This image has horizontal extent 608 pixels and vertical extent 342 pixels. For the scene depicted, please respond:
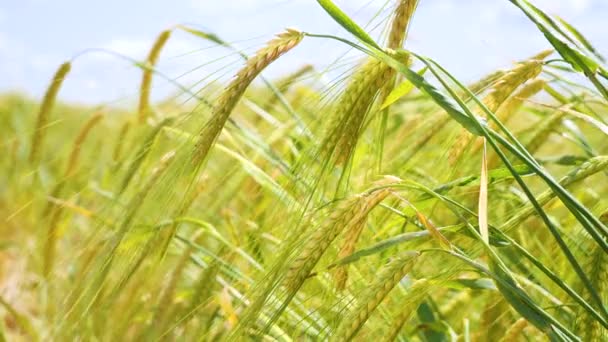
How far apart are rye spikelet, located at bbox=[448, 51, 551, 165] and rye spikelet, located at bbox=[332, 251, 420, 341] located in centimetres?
31

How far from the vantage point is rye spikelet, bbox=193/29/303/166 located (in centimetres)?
103

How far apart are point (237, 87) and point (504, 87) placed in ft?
1.33

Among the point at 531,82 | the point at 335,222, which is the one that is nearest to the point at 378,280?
the point at 335,222

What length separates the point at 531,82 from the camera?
1.51 metres

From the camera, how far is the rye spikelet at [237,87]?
1025 millimetres

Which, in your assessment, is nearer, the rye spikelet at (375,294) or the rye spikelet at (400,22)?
the rye spikelet at (375,294)

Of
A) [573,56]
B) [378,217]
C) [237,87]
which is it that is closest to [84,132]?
[378,217]

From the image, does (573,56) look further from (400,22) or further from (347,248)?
(347,248)

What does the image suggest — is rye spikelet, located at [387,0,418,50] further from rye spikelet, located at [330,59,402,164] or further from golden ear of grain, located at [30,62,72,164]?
golden ear of grain, located at [30,62,72,164]

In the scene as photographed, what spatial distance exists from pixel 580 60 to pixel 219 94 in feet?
1.55

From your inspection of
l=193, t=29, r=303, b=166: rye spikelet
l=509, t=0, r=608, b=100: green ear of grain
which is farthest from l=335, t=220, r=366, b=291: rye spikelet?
l=509, t=0, r=608, b=100: green ear of grain

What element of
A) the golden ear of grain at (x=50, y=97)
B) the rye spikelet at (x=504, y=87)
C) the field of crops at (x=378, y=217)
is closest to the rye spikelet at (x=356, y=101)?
the field of crops at (x=378, y=217)

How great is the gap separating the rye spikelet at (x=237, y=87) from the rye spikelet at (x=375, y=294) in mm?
277

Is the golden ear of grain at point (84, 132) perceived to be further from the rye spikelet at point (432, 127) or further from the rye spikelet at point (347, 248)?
the rye spikelet at point (347, 248)
